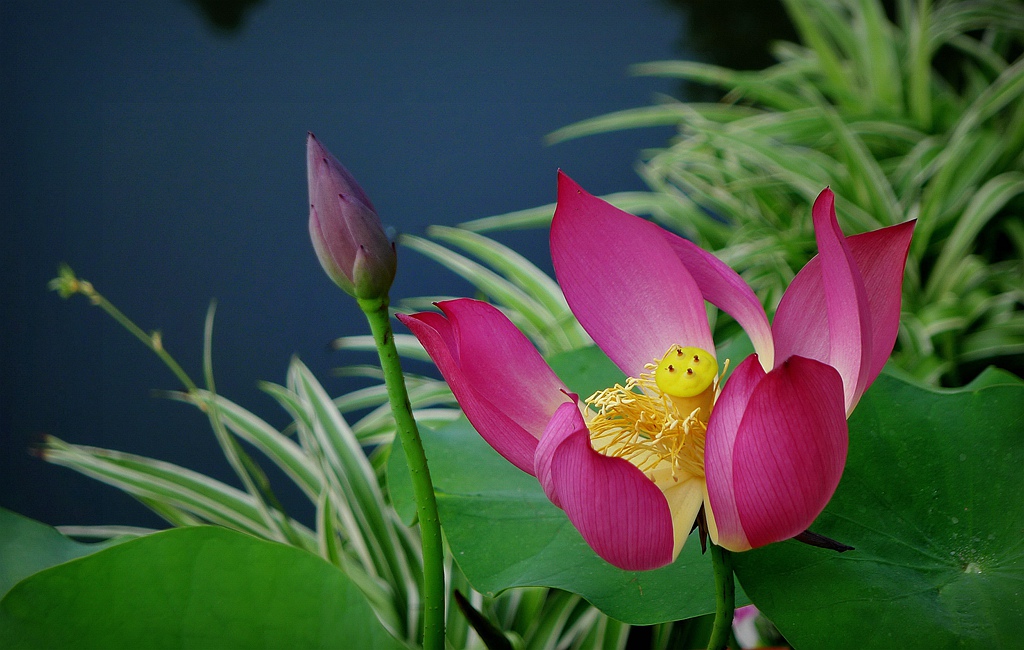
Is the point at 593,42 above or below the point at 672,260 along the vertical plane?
above

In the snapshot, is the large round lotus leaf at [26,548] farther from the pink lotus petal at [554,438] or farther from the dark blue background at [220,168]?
the dark blue background at [220,168]

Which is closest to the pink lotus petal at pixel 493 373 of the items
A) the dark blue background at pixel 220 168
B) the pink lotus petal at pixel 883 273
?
the pink lotus petal at pixel 883 273

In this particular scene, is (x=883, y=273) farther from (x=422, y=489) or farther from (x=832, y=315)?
(x=422, y=489)

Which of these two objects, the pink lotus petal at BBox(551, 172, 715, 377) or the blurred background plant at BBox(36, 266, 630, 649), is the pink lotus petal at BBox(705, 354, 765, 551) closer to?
the pink lotus petal at BBox(551, 172, 715, 377)

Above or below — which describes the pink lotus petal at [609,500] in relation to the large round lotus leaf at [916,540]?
above

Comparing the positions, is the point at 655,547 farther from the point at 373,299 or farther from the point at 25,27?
the point at 25,27

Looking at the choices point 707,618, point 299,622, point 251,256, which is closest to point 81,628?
point 299,622

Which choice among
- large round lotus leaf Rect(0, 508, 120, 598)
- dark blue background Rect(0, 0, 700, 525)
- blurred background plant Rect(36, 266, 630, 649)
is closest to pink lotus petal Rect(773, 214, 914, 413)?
large round lotus leaf Rect(0, 508, 120, 598)

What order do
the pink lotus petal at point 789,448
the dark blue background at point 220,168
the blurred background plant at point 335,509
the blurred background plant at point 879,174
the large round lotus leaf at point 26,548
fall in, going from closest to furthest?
the pink lotus petal at point 789,448 → the large round lotus leaf at point 26,548 → the blurred background plant at point 335,509 → the blurred background plant at point 879,174 → the dark blue background at point 220,168
